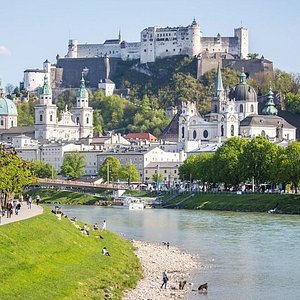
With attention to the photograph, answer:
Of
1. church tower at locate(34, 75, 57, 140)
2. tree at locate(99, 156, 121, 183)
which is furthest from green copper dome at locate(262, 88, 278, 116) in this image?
tree at locate(99, 156, 121, 183)

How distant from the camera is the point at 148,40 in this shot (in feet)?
649

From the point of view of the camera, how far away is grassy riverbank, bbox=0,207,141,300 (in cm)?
3353

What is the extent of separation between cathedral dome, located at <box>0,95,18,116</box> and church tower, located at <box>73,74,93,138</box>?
12055 mm

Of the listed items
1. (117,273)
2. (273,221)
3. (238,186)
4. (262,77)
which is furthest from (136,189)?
(117,273)

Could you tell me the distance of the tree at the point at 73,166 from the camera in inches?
5714

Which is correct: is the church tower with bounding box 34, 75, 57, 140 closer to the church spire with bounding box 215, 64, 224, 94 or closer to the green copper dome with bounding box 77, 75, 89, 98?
the green copper dome with bounding box 77, 75, 89, 98

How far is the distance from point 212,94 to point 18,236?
448 feet

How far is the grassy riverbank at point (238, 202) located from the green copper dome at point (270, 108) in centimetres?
6613

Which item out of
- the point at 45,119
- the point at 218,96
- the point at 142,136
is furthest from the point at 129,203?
the point at 45,119

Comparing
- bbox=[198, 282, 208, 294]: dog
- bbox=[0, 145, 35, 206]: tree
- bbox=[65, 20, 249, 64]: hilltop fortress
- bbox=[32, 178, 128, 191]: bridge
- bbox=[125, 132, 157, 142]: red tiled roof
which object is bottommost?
bbox=[198, 282, 208, 294]: dog

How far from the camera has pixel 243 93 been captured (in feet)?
561

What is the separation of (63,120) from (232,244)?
5046 inches

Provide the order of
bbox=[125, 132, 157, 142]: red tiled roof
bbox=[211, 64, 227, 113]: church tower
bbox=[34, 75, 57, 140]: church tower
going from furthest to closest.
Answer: bbox=[34, 75, 57, 140]: church tower
bbox=[125, 132, 157, 142]: red tiled roof
bbox=[211, 64, 227, 113]: church tower

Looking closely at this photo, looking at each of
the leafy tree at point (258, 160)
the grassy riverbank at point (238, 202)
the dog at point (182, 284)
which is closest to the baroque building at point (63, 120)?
the grassy riverbank at point (238, 202)
